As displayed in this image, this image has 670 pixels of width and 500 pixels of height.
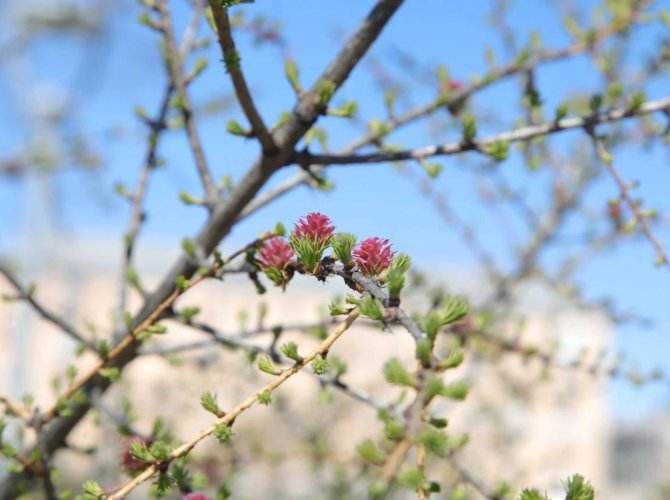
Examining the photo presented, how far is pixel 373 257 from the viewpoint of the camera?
76 cm

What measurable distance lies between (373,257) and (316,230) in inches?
2.6

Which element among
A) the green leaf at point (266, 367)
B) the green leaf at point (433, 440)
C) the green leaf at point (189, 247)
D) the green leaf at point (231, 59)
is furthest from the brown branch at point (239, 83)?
the green leaf at point (433, 440)

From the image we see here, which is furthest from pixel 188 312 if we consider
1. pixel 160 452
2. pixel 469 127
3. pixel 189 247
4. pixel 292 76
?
pixel 160 452

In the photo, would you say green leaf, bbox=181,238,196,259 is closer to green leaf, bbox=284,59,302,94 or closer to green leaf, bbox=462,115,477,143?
green leaf, bbox=284,59,302,94

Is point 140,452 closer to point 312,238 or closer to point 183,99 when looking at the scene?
point 312,238

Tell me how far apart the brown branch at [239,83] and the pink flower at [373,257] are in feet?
1.16

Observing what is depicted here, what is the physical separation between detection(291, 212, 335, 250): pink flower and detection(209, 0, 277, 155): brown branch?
0.98 ft

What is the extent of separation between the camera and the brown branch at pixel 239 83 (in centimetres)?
102

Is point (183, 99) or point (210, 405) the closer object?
point (210, 405)

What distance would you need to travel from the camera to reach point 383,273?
2.49 ft

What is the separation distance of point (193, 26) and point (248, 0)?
2.99 feet

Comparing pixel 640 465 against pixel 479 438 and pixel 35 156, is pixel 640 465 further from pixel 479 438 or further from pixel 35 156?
pixel 35 156

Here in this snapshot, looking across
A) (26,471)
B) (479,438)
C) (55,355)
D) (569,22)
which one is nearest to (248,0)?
(26,471)

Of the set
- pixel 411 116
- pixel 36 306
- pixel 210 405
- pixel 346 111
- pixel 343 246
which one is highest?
pixel 411 116
